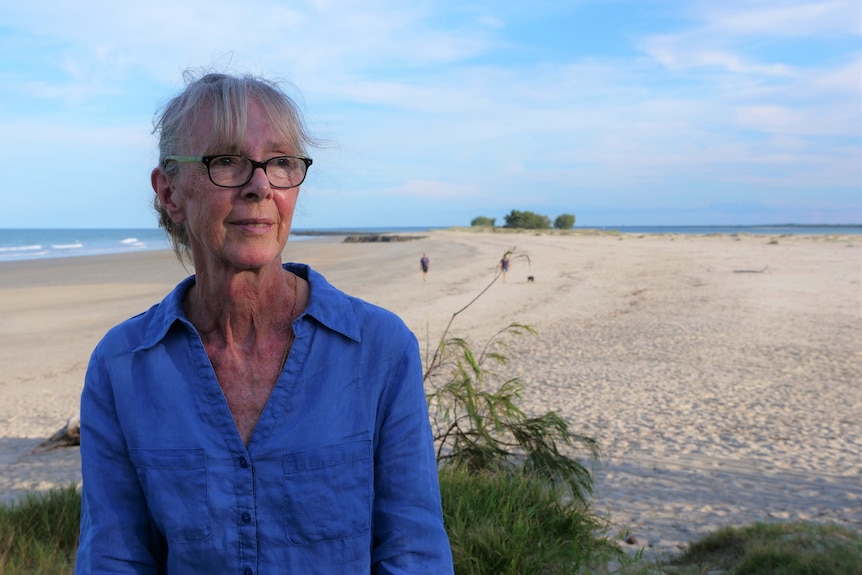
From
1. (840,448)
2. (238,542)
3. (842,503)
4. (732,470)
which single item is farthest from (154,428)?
(840,448)

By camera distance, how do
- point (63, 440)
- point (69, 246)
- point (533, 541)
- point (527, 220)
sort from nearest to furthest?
point (533, 541), point (63, 440), point (69, 246), point (527, 220)

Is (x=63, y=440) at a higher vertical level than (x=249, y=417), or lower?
lower

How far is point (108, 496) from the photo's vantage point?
5.47ft

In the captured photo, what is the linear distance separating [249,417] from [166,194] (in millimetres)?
587

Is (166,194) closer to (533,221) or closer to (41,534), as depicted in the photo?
(41,534)

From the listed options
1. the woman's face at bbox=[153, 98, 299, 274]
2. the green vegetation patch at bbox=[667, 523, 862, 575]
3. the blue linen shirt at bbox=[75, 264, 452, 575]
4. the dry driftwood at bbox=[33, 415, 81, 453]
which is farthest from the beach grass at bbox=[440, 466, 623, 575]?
the dry driftwood at bbox=[33, 415, 81, 453]

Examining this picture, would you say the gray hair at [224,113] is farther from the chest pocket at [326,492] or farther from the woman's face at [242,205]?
the chest pocket at [326,492]

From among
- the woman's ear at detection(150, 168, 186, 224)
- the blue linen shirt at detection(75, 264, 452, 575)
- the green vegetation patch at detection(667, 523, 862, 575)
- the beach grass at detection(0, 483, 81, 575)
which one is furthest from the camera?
the green vegetation patch at detection(667, 523, 862, 575)

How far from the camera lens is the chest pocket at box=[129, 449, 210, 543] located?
1.61m

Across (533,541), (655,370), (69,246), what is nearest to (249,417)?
(533,541)

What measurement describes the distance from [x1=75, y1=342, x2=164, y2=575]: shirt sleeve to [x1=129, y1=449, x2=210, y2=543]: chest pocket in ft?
0.29

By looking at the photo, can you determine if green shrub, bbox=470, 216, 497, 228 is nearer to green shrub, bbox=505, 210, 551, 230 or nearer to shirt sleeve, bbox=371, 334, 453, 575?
green shrub, bbox=505, 210, 551, 230

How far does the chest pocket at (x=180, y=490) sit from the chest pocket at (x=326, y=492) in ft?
0.61

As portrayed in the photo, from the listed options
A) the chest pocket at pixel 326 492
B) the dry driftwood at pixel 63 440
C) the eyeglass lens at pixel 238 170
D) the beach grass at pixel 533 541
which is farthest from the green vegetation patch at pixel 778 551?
the dry driftwood at pixel 63 440
